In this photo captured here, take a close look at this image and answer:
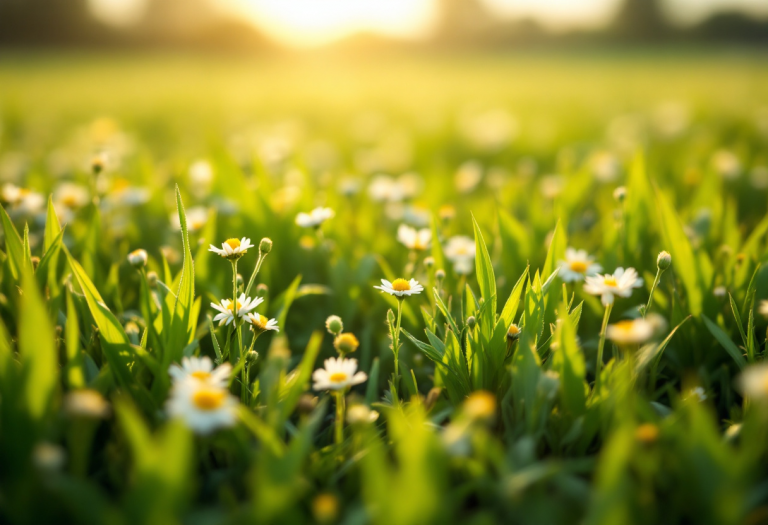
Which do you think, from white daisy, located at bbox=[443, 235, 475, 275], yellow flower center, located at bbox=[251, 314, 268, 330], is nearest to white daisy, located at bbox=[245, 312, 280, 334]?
yellow flower center, located at bbox=[251, 314, 268, 330]

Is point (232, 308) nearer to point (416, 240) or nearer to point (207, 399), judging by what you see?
point (207, 399)

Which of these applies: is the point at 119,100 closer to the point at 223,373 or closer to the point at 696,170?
the point at 696,170

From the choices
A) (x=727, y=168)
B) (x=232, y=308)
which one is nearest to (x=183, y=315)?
(x=232, y=308)

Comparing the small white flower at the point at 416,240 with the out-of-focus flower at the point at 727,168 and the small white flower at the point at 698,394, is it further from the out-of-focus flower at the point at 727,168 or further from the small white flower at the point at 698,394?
the out-of-focus flower at the point at 727,168

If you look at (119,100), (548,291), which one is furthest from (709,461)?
(119,100)

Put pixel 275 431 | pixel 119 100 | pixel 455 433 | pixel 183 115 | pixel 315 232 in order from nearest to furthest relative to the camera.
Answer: pixel 455 433, pixel 275 431, pixel 315 232, pixel 183 115, pixel 119 100

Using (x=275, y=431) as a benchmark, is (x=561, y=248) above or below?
above
